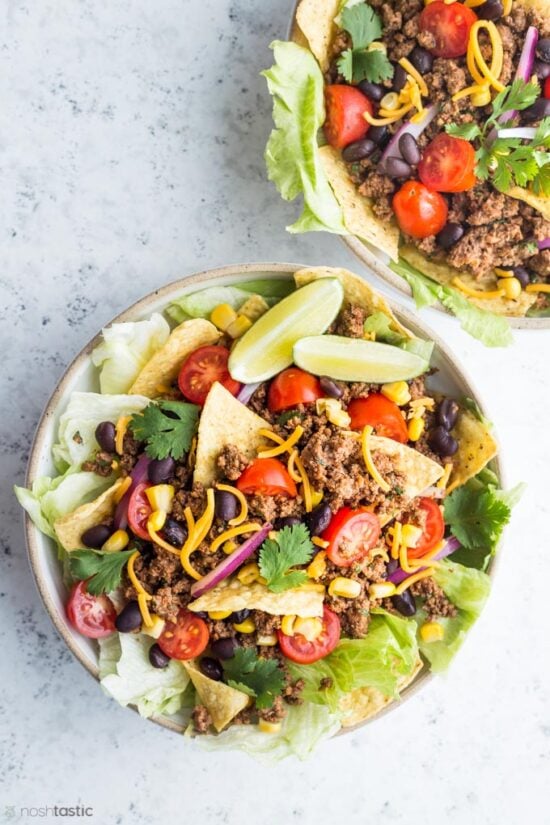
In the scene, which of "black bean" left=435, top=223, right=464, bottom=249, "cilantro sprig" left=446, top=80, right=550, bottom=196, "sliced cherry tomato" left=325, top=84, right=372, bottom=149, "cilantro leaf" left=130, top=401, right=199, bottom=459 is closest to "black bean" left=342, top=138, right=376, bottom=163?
"sliced cherry tomato" left=325, top=84, right=372, bottom=149

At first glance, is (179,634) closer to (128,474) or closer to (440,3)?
(128,474)

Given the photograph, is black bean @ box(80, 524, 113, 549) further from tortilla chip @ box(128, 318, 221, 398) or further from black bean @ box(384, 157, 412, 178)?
black bean @ box(384, 157, 412, 178)

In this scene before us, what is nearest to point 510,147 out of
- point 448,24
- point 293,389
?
point 448,24

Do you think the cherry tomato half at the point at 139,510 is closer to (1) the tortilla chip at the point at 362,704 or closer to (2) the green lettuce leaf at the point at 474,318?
(1) the tortilla chip at the point at 362,704

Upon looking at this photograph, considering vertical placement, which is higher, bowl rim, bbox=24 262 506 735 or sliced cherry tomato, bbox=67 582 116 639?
bowl rim, bbox=24 262 506 735

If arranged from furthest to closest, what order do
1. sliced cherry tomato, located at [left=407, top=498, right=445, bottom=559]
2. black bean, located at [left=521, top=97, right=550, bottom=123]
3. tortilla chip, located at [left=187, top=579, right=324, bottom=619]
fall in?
black bean, located at [left=521, top=97, right=550, bottom=123]
sliced cherry tomato, located at [left=407, top=498, right=445, bottom=559]
tortilla chip, located at [left=187, top=579, right=324, bottom=619]

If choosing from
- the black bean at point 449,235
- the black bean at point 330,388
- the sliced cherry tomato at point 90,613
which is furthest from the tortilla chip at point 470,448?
the sliced cherry tomato at point 90,613

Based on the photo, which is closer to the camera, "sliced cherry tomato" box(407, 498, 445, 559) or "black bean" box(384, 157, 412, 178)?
"sliced cherry tomato" box(407, 498, 445, 559)

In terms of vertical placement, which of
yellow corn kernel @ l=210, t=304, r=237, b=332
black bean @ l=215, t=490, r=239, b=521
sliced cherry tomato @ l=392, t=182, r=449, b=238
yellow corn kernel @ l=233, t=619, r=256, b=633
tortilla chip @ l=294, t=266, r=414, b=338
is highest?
sliced cherry tomato @ l=392, t=182, r=449, b=238
